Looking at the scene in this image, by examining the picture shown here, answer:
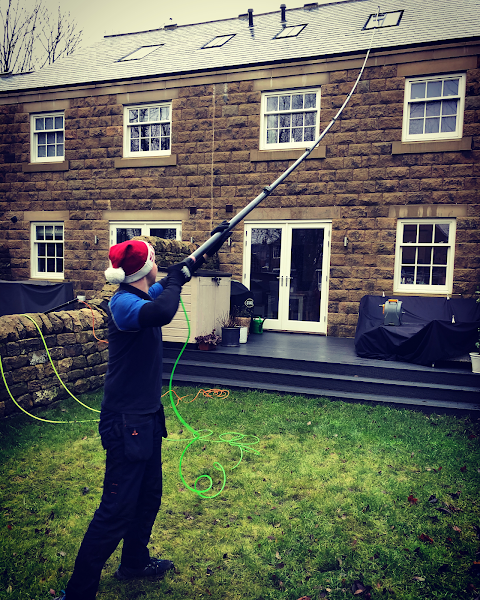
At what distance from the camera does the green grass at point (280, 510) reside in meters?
2.77

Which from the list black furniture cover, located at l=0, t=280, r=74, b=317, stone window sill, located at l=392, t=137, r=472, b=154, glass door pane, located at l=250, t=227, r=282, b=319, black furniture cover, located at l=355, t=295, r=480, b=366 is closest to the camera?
black furniture cover, located at l=355, t=295, r=480, b=366

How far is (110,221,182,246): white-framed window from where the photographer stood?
10.9m

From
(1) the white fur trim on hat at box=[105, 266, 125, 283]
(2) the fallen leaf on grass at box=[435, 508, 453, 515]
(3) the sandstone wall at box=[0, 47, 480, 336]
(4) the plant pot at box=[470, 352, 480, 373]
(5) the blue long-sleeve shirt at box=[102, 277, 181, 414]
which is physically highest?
(3) the sandstone wall at box=[0, 47, 480, 336]

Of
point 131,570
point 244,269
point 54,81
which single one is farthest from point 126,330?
point 54,81

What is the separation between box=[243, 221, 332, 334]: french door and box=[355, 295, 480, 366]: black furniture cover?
4.73 feet

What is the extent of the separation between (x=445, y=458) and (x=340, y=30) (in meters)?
10.3

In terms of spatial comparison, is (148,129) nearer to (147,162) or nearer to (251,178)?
(147,162)

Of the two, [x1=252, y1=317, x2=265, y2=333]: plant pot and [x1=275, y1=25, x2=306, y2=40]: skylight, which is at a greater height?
[x1=275, y1=25, x2=306, y2=40]: skylight

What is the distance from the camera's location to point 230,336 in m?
8.08

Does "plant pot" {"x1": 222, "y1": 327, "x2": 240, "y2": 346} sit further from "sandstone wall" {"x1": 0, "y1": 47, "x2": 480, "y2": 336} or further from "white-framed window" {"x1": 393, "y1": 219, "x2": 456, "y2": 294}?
"white-framed window" {"x1": 393, "y1": 219, "x2": 456, "y2": 294}

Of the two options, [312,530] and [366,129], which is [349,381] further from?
[366,129]

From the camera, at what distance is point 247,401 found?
20.5 feet

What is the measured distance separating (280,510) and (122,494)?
1.70 meters

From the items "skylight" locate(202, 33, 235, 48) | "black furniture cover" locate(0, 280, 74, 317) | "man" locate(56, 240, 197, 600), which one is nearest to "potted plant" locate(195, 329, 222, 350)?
"man" locate(56, 240, 197, 600)
